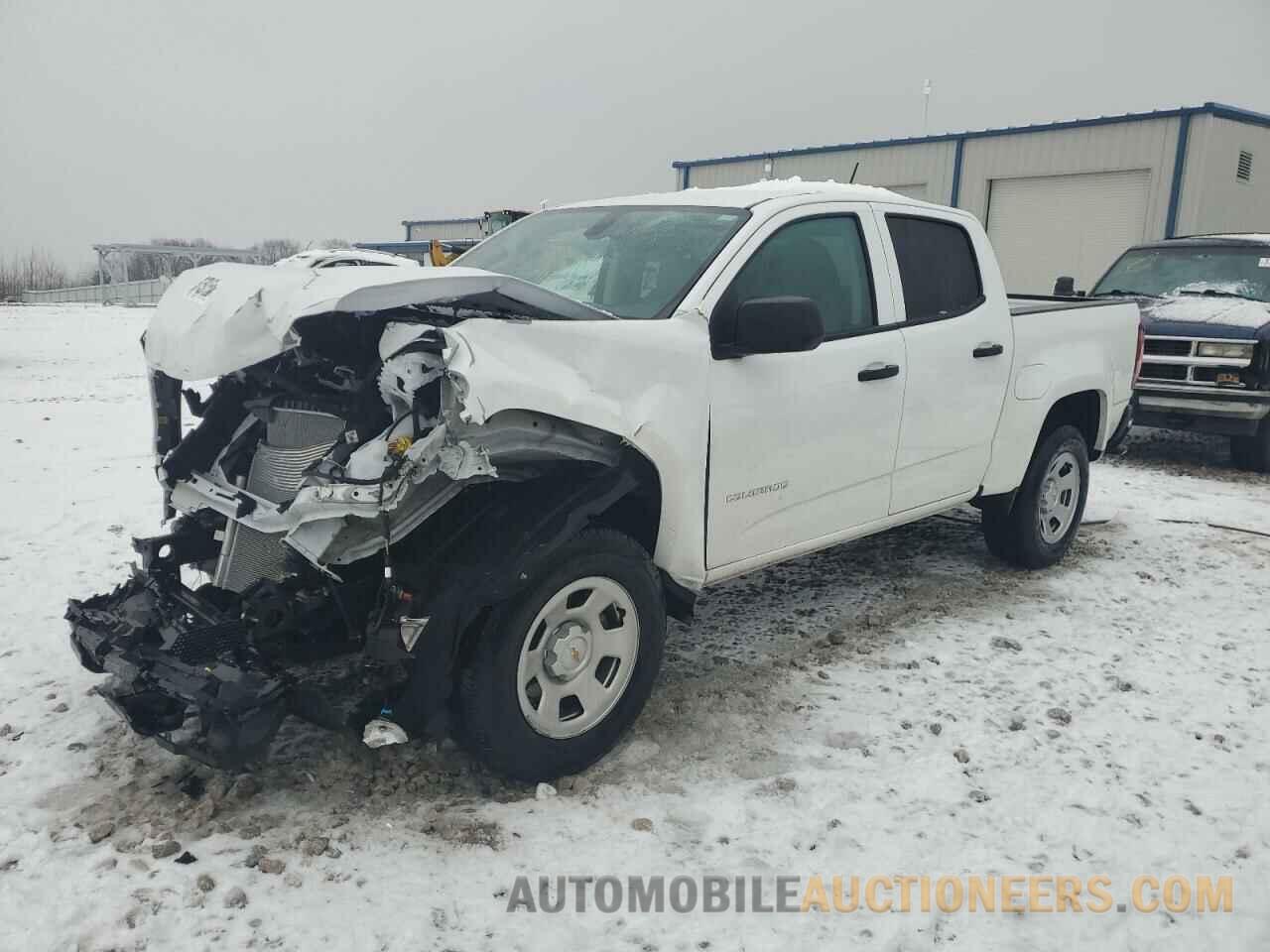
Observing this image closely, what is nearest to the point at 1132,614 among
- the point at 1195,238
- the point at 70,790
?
the point at 70,790

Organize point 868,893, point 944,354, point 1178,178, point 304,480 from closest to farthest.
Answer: point 868,893 → point 304,480 → point 944,354 → point 1178,178

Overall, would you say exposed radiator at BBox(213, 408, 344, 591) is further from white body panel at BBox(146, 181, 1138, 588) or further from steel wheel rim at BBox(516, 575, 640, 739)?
steel wheel rim at BBox(516, 575, 640, 739)

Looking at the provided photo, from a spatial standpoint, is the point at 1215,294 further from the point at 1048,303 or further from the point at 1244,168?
the point at 1244,168

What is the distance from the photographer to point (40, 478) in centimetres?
702

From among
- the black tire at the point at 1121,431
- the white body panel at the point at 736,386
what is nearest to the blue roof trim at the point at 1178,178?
the black tire at the point at 1121,431

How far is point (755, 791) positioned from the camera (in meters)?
3.28

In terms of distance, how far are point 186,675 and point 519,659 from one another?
1.00 metres

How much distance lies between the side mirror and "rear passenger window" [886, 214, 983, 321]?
46.9 inches

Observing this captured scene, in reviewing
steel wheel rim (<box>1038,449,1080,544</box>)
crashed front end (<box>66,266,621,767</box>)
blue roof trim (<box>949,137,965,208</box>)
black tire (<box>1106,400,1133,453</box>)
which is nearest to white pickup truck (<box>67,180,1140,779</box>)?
crashed front end (<box>66,266,621,767</box>)

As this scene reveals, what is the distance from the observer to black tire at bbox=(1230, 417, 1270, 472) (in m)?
8.73

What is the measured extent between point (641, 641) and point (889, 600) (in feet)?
7.23

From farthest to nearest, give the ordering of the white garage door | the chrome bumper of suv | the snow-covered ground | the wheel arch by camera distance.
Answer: the white garage door
the chrome bumper of suv
the wheel arch
the snow-covered ground

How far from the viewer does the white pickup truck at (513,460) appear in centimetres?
289

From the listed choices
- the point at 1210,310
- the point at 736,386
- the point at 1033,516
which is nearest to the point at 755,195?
the point at 736,386
